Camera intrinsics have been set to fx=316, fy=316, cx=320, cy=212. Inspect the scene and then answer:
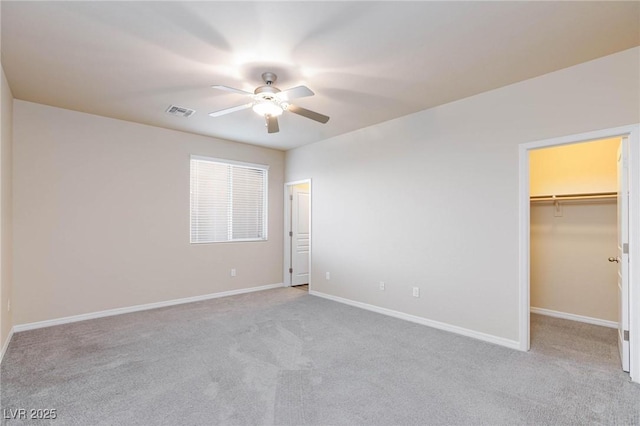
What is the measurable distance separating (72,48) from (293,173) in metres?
3.88

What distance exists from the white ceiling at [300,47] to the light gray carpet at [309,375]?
8.76 ft

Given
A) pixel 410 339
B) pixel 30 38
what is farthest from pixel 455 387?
pixel 30 38

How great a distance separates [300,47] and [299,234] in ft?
13.9

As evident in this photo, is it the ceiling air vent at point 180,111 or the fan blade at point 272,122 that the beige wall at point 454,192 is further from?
the ceiling air vent at point 180,111

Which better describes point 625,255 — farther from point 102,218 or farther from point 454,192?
point 102,218

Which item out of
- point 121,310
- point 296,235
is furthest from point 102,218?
point 296,235

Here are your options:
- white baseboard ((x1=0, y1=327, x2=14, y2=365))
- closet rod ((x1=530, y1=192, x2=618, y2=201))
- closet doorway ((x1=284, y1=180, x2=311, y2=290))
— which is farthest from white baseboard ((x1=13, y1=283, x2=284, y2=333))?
closet rod ((x1=530, y1=192, x2=618, y2=201))

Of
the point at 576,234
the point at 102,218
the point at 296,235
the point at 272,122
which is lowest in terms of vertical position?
the point at 296,235

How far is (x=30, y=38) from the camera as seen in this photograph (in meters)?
2.43

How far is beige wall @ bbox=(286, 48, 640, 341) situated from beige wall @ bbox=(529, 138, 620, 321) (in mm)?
1410

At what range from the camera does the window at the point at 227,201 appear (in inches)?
206

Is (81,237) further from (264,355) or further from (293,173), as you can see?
(293,173)

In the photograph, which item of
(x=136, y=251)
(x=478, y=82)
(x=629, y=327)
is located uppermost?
(x=478, y=82)

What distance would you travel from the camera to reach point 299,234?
6.41 metres
